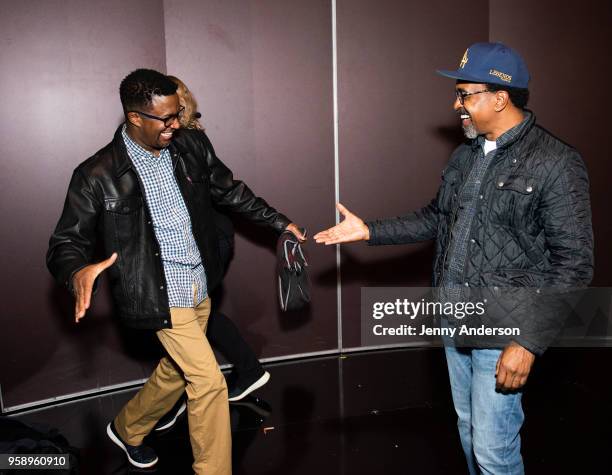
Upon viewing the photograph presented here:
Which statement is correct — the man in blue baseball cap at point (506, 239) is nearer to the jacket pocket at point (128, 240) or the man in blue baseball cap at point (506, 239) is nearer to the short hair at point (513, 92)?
the short hair at point (513, 92)

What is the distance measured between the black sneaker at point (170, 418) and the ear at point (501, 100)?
2.40 metres

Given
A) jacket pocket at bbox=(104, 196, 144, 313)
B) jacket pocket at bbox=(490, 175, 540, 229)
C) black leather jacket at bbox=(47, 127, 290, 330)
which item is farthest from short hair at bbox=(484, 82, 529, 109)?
jacket pocket at bbox=(104, 196, 144, 313)

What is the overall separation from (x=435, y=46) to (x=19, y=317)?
3.16m

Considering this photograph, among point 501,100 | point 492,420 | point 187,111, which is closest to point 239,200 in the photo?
A: point 187,111

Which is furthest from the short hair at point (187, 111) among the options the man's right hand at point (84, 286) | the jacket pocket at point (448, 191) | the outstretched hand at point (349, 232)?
the jacket pocket at point (448, 191)

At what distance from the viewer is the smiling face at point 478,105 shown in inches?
85.4

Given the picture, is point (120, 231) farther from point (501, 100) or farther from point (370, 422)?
point (370, 422)

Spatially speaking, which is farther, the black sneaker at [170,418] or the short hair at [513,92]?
the black sneaker at [170,418]

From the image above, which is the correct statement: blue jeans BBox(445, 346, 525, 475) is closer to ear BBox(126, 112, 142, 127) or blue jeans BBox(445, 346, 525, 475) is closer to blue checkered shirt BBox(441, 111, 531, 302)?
blue checkered shirt BBox(441, 111, 531, 302)

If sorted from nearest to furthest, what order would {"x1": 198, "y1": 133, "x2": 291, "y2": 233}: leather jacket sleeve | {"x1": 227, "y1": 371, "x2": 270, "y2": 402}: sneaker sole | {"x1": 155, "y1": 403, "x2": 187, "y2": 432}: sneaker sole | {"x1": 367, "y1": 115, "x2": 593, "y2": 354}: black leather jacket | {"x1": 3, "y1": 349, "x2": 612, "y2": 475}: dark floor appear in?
1. {"x1": 367, "y1": 115, "x2": 593, "y2": 354}: black leather jacket
2. {"x1": 3, "y1": 349, "x2": 612, "y2": 475}: dark floor
3. {"x1": 198, "y1": 133, "x2": 291, "y2": 233}: leather jacket sleeve
4. {"x1": 155, "y1": 403, "x2": 187, "y2": 432}: sneaker sole
5. {"x1": 227, "y1": 371, "x2": 270, "y2": 402}: sneaker sole

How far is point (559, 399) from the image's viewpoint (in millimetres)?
3670

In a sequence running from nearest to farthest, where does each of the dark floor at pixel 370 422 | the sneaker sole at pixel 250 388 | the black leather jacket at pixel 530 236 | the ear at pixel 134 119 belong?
the black leather jacket at pixel 530 236
the ear at pixel 134 119
the dark floor at pixel 370 422
the sneaker sole at pixel 250 388

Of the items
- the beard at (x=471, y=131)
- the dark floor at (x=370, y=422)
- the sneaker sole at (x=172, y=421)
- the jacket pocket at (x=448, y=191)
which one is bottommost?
the dark floor at (x=370, y=422)

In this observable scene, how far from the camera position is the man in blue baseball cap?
1.98 m
